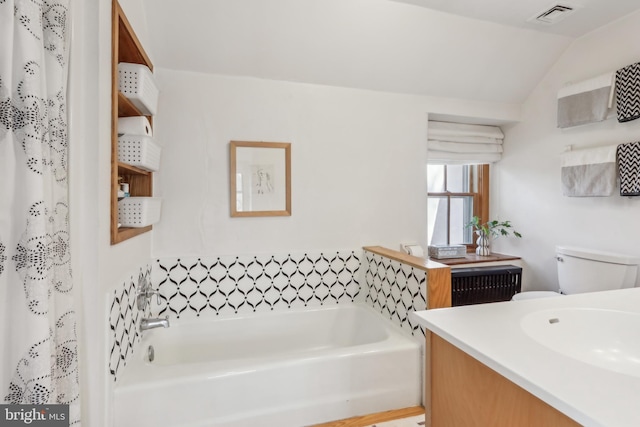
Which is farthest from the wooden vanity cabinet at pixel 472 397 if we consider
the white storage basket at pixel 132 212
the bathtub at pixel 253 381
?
the white storage basket at pixel 132 212

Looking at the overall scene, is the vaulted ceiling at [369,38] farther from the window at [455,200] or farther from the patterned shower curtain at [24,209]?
the patterned shower curtain at [24,209]

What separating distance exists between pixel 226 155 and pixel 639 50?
107 inches

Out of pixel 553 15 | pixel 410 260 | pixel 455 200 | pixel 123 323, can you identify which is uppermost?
pixel 553 15

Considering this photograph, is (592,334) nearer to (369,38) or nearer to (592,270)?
(592,270)

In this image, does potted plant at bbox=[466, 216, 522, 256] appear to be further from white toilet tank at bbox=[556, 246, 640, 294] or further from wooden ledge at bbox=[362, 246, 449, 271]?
wooden ledge at bbox=[362, 246, 449, 271]

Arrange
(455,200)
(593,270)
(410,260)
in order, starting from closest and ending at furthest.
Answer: (410,260) < (593,270) < (455,200)

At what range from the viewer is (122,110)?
1675 millimetres

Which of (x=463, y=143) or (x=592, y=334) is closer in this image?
(x=592, y=334)

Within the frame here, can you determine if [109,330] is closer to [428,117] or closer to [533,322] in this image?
[533,322]

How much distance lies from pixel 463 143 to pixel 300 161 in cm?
157

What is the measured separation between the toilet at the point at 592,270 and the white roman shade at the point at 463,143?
3.34ft

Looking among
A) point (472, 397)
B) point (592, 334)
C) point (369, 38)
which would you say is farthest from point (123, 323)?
point (369, 38)

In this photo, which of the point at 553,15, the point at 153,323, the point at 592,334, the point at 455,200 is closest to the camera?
the point at 592,334

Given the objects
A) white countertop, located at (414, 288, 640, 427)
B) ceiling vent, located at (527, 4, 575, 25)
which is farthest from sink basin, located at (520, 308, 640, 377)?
ceiling vent, located at (527, 4, 575, 25)
